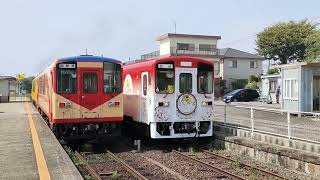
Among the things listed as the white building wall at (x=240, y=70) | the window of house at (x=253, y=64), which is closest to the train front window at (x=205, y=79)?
the white building wall at (x=240, y=70)

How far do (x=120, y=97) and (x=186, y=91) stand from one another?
7.02 ft

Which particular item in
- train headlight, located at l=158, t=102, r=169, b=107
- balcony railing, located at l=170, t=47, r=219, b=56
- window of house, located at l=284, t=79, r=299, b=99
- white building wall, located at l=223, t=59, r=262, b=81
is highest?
balcony railing, located at l=170, t=47, r=219, b=56

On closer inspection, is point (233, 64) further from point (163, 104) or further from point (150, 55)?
point (163, 104)

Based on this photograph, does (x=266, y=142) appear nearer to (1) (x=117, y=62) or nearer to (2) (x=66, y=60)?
(1) (x=117, y=62)

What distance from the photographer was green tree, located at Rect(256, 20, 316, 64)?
52938 millimetres

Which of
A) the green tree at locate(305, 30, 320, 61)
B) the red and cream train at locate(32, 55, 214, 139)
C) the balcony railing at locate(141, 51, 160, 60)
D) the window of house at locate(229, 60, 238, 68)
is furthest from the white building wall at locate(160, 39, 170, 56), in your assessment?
the red and cream train at locate(32, 55, 214, 139)

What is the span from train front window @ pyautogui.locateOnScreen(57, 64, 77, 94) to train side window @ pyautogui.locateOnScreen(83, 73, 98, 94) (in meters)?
0.32

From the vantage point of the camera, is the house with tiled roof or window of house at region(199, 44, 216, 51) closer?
the house with tiled roof

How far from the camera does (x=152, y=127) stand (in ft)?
46.5

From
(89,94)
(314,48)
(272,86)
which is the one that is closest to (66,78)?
(89,94)

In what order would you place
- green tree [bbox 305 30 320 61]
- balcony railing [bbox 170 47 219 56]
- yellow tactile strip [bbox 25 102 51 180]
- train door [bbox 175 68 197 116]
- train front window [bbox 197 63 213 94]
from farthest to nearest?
balcony railing [bbox 170 47 219 56] < green tree [bbox 305 30 320 61] < train front window [bbox 197 63 213 94] < train door [bbox 175 68 197 116] < yellow tactile strip [bbox 25 102 51 180]

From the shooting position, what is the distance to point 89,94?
46.9 ft

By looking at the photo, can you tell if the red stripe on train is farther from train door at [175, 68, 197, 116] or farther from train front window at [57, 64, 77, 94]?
train door at [175, 68, 197, 116]

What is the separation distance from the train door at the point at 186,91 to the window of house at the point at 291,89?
34.0ft
